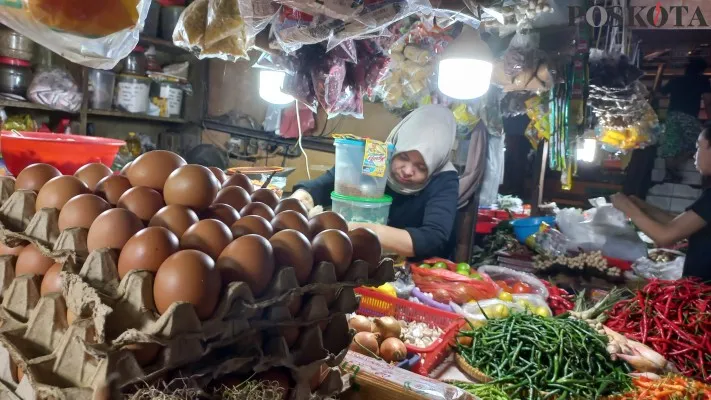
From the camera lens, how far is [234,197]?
55.9 inches

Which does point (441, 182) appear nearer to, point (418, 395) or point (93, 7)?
point (418, 395)

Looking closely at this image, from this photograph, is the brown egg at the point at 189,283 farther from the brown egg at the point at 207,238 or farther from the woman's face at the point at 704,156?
the woman's face at the point at 704,156

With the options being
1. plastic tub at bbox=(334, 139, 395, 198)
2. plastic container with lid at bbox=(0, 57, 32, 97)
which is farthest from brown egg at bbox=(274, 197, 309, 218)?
plastic container with lid at bbox=(0, 57, 32, 97)

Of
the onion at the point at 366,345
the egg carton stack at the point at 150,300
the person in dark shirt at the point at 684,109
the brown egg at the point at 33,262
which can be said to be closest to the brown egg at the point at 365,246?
the egg carton stack at the point at 150,300

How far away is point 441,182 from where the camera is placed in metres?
3.79

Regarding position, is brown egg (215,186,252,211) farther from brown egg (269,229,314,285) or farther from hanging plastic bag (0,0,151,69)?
hanging plastic bag (0,0,151,69)

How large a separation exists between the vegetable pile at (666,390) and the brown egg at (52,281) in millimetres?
2249

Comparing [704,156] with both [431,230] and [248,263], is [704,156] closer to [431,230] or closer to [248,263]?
[431,230]

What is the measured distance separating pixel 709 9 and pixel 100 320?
382 cm

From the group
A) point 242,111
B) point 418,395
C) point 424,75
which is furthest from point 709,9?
point 242,111

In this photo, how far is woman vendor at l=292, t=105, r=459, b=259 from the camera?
3.54 meters

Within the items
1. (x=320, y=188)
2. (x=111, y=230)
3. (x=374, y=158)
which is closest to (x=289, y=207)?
(x=111, y=230)

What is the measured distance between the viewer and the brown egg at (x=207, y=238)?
1.09 meters

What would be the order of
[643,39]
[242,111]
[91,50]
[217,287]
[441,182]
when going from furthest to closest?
1. [242,111]
2. [643,39]
3. [441,182]
4. [91,50]
5. [217,287]
